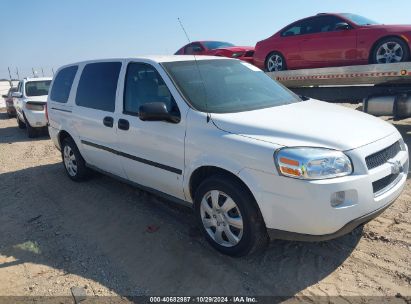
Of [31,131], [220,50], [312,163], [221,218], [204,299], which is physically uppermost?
[220,50]

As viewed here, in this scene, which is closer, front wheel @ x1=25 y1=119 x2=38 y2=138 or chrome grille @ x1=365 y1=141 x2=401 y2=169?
chrome grille @ x1=365 y1=141 x2=401 y2=169

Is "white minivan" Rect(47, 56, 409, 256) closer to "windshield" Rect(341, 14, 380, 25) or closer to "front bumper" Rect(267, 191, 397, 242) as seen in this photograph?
"front bumper" Rect(267, 191, 397, 242)

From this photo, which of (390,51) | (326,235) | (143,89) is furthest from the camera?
(390,51)

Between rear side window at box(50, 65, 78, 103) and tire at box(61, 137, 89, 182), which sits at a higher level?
rear side window at box(50, 65, 78, 103)

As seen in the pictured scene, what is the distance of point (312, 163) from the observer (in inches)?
113

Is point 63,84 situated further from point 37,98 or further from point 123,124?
point 37,98

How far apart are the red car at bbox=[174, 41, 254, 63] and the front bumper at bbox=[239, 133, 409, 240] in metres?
7.53

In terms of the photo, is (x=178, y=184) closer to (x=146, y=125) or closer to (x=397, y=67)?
(x=146, y=125)

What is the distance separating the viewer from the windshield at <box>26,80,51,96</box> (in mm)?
11656

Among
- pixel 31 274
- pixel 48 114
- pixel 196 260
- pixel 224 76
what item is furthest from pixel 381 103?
pixel 31 274

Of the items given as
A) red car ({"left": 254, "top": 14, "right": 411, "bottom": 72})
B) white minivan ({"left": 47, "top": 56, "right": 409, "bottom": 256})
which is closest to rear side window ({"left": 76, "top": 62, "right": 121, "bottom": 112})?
white minivan ({"left": 47, "top": 56, "right": 409, "bottom": 256})

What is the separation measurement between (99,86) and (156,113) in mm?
1676

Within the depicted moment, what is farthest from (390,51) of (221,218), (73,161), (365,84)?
(73,161)

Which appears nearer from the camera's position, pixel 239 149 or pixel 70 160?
pixel 239 149
